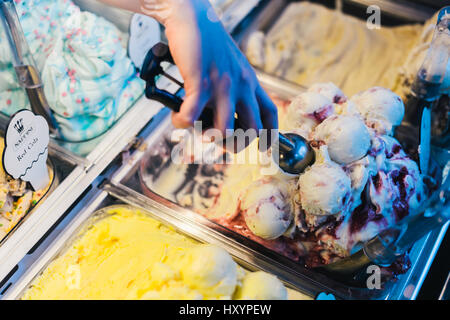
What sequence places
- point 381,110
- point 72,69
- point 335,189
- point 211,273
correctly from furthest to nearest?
1. point 72,69
2. point 381,110
3. point 335,189
4. point 211,273

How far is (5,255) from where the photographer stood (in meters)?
1.21

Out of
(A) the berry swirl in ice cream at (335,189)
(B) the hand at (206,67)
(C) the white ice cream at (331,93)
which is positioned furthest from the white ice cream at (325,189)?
(C) the white ice cream at (331,93)

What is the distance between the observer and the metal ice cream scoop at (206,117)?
0.95 metres

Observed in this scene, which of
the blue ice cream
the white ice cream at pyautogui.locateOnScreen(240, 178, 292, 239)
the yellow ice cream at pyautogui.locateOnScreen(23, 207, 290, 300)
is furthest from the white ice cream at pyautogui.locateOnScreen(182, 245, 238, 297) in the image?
the blue ice cream

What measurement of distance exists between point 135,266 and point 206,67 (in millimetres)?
609

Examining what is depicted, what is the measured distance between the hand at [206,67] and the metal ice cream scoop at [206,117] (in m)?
0.03

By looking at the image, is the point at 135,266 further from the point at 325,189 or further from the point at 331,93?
the point at 331,93

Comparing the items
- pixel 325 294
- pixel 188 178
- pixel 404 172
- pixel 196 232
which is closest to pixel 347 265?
pixel 325 294

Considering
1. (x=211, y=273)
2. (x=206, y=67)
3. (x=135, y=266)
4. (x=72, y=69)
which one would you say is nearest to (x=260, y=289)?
(x=211, y=273)

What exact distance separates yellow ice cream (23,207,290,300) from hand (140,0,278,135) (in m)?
0.33

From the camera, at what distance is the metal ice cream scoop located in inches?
37.5

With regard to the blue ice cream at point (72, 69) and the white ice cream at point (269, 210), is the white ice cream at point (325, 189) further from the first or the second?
the blue ice cream at point (72, 69)

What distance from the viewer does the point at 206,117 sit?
99 cm

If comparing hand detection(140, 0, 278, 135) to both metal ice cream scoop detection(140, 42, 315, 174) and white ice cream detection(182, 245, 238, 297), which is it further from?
white ice cream detection(182, 245, 238, 297)
